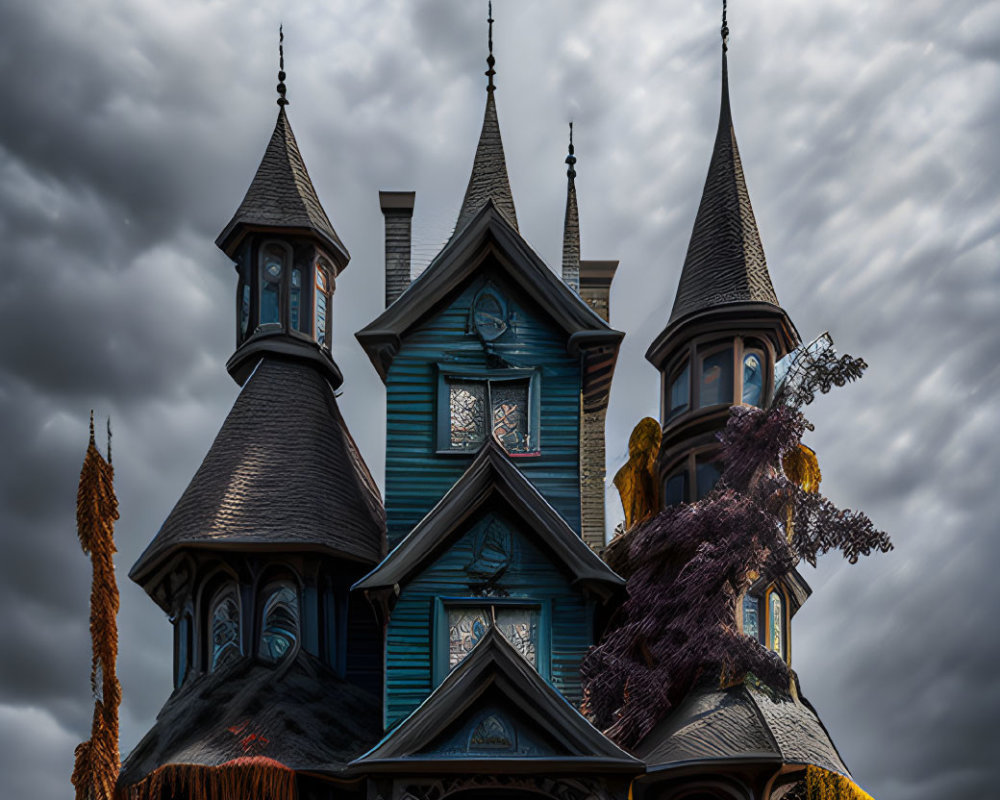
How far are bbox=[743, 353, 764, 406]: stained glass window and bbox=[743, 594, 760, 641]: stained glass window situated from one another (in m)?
3.24

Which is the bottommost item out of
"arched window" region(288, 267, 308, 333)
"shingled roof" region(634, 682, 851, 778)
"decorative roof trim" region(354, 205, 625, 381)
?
"shingled roof" region(634, 682, 851, 778)

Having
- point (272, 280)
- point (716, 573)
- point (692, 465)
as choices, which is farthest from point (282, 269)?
point (716, 573)

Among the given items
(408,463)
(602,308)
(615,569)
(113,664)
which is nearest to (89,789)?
(113,664)

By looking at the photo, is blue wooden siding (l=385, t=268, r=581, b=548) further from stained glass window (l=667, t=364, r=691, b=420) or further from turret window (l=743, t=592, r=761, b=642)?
turret window (l=743, t=592, r=761, b=642)

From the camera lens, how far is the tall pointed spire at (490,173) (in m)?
30.7

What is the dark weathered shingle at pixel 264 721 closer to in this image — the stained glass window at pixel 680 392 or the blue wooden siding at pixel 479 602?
the blue wooden siding at pixel 479 602

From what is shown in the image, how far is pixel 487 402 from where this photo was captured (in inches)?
1128

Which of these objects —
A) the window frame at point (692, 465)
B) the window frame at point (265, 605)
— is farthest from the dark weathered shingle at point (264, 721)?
the window frame at point (692, 465)

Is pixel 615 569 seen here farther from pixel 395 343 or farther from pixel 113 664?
pixel 113 664

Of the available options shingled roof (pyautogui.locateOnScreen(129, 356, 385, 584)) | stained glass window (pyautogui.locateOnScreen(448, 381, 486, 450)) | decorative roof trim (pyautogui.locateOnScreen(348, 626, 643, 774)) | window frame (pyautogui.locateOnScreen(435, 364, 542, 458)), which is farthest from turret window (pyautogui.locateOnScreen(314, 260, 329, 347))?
decorative roof trim (pyautogui.locateOnScreen(348, 626, 643, 774))

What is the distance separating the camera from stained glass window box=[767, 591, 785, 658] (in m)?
28.5

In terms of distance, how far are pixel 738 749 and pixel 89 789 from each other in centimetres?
884

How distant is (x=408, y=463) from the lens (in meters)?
28.4

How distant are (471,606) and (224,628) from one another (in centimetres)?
408
